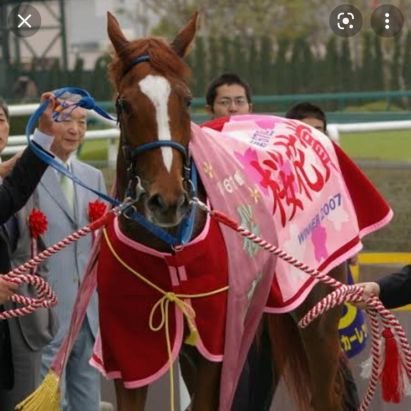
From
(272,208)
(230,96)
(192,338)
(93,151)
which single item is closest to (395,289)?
(272,208)

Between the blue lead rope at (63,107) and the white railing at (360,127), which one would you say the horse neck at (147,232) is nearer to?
the blue lead rope at (63,107)

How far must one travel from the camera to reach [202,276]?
5.06 meters

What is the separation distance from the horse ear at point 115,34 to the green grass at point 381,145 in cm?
563

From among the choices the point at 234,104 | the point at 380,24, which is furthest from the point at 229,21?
the point at 234,104

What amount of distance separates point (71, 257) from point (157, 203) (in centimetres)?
201

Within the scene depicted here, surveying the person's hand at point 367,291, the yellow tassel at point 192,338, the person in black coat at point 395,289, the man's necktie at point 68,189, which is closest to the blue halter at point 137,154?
the yellow tassel at point 192,338

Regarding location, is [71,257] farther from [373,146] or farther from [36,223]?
[373,146]

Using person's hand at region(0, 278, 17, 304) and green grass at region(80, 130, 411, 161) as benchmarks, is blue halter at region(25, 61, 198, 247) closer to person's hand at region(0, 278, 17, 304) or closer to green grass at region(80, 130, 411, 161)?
person's hand at region(0, 278, 17, 304)

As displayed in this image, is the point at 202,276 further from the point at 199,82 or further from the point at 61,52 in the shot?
the point at 199,82

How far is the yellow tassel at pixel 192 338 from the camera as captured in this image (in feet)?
16.6

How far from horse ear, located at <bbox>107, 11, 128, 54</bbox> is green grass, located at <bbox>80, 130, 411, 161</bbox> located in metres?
5.53

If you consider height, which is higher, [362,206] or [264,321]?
[362,206]

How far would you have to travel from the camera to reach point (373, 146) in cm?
1177

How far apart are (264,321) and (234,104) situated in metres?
1.25
